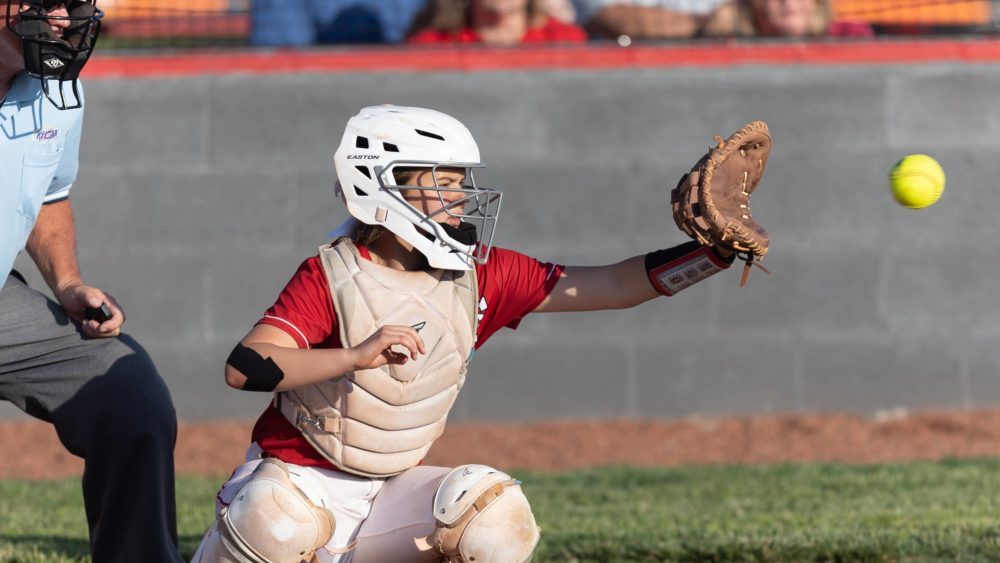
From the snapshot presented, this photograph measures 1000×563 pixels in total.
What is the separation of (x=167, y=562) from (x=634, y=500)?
124 inches

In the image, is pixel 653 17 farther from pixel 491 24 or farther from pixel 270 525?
pixel 270 525

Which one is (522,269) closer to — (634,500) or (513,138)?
(634,500)

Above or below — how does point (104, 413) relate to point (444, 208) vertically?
below

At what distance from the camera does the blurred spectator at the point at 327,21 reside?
9.59 m

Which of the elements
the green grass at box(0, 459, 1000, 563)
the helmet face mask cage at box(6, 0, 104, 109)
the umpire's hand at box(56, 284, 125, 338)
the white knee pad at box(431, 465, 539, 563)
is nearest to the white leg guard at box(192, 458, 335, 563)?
the white knee pad at box(431, 465, 539, 563)

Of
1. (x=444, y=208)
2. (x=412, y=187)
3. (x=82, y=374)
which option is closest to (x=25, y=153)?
(x=82, y=374)

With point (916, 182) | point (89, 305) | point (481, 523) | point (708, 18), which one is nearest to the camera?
point (481, 523)

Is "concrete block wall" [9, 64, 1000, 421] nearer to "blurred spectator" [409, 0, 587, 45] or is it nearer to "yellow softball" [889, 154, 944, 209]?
"blurred spectator" [409, 0, 587, 45]

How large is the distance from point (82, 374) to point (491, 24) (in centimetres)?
560

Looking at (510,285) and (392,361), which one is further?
(510,285)

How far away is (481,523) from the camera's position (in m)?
3.92

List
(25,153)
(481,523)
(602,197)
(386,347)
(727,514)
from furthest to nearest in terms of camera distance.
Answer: (602,197), (727,514), (25,153), (481,523), (386,347)

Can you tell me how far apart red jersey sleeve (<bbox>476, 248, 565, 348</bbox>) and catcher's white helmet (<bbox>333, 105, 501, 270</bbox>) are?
18 centimetres

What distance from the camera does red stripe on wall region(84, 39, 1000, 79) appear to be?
30.5 feet
